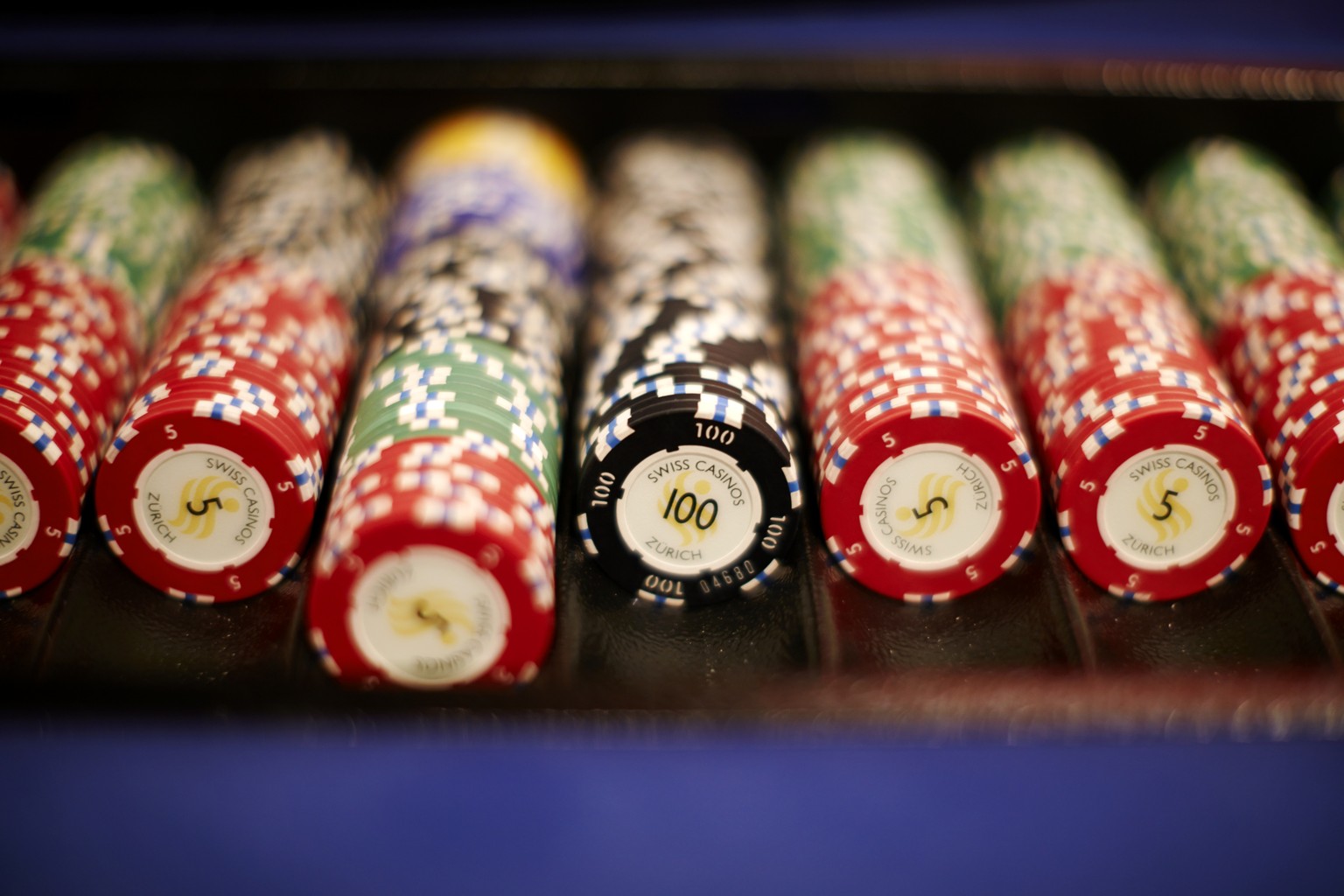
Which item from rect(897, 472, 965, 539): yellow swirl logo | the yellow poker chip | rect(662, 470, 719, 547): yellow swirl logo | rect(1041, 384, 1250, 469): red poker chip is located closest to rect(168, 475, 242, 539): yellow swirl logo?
rect(662, 470, 719, 547): yellow swirl logo

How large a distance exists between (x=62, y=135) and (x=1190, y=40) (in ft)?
11.4

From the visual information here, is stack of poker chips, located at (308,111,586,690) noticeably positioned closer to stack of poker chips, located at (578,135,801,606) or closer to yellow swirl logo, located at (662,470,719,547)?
stack of poker chips, located at (578,135,801,606)

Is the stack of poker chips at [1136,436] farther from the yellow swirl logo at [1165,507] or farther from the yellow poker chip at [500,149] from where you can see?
the yellow poker chip at [500,149]

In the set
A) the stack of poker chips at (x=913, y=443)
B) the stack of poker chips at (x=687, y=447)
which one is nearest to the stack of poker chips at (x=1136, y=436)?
the stack of poker chips at (x=913, y=443)

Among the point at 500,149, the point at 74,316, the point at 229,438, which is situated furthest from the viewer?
the point at 500,149

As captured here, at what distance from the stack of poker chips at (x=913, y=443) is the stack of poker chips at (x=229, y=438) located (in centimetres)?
111

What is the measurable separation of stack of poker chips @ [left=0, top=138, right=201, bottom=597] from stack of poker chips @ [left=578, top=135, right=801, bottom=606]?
109 cm

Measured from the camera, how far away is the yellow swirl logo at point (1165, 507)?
2.28 m

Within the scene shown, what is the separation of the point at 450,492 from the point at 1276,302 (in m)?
1.95

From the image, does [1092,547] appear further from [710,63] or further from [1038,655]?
[710,63]

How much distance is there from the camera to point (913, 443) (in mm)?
2227

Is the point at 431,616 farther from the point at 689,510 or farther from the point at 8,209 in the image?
the point at 8,209

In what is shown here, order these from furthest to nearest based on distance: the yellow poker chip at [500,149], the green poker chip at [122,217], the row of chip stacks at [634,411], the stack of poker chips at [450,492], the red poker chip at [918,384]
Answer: the yellow poker chip at [500,149] < the green poker chip at [122,217] < the red poker chip at [918,384] < the row of chip stacks at [634,411] < the stack of poker chips at [450,492]

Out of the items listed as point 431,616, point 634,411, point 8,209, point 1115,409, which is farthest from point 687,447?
point 8,209
